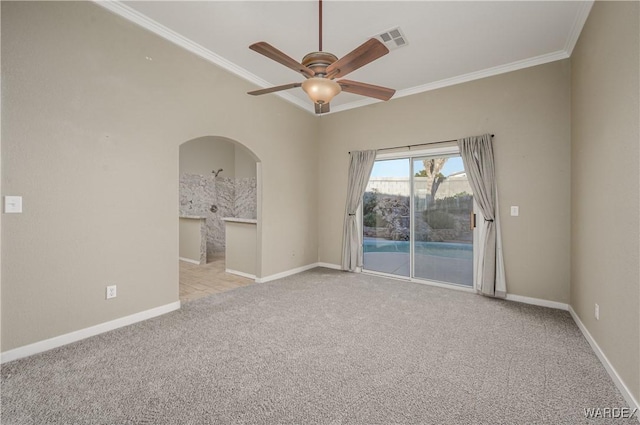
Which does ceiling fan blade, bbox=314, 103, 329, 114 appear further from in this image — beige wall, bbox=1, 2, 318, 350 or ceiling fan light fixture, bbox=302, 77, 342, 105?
beige wall, bbox=1, 2, 318, 350

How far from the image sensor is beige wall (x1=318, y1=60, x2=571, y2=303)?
3260mm

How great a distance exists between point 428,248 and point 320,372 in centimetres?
301

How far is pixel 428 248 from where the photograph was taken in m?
4.33

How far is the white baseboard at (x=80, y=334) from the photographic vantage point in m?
2.08

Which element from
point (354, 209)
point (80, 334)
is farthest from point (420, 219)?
point (80, 334)

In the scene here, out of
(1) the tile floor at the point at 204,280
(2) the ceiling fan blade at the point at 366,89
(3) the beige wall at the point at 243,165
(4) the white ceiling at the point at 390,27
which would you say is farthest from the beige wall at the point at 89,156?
(3) the beige wall at the point at 243,165

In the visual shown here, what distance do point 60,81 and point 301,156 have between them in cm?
331

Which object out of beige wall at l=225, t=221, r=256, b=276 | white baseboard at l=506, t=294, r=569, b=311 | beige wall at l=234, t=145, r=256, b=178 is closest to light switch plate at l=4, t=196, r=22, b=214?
beige wall at l=225, t=221, r=256, b=276

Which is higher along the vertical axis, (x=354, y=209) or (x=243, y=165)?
(x=243, y=165)

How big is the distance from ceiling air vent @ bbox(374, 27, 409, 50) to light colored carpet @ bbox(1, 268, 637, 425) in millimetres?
3115

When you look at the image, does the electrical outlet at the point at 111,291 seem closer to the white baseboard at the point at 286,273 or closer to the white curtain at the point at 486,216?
the white baseboard at the point at 286,273

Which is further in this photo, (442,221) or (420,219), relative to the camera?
(420,219)

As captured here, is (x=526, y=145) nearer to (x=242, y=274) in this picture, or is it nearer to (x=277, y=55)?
(x=277, y=55)

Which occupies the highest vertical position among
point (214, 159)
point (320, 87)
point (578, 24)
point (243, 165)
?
point (578, 24)
